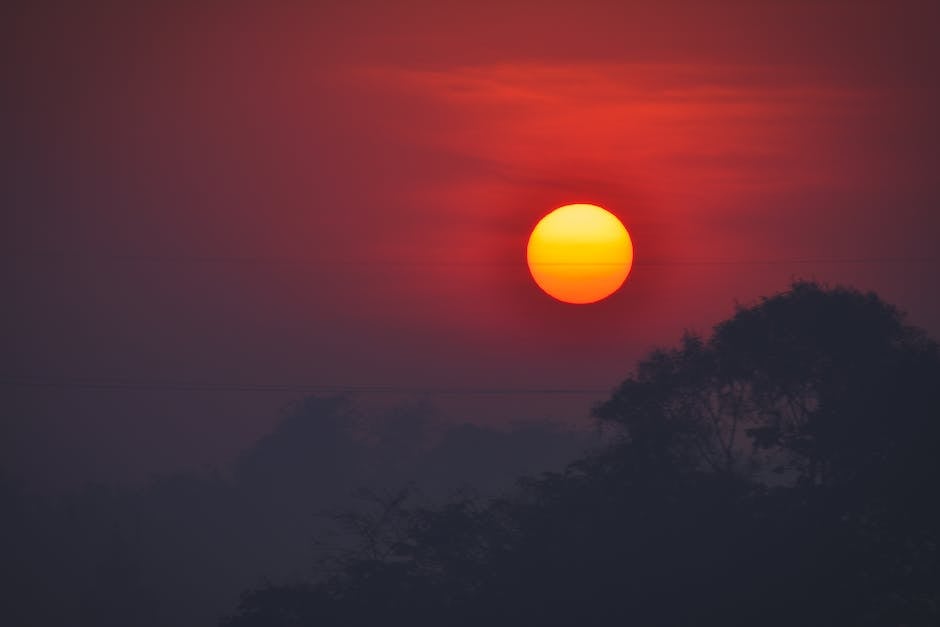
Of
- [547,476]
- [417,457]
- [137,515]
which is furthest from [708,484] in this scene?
[417,457]

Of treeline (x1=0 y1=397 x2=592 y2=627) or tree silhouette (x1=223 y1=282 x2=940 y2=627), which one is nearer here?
tree silhouette (x1=223 y1=282 x2=940 y2=627)

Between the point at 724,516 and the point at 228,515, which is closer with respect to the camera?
the point at 724,516

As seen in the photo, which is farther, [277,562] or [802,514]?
[277,562]

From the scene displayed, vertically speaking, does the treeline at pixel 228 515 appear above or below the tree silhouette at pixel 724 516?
above

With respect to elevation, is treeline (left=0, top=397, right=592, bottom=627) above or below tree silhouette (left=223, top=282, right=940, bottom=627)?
above

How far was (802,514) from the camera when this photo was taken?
Result: 25.8 metres

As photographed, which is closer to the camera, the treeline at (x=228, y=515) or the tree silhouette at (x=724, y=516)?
the tree silhouette at (x=724, y=516)

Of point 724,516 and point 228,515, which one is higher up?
point 228,515

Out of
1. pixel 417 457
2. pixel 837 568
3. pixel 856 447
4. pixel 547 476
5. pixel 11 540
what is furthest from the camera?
pixel 417 457

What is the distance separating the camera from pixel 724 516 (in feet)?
86.4

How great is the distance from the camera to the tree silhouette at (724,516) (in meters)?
24.5

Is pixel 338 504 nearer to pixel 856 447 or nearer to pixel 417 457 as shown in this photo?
pixel 417 457

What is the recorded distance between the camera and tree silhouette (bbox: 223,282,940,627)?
80.5ft

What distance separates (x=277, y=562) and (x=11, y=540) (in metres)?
16.2
